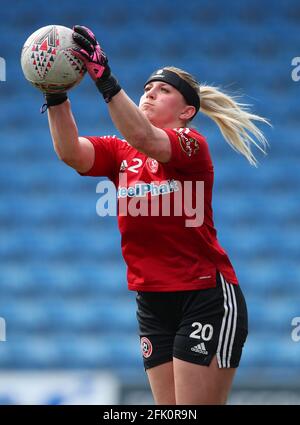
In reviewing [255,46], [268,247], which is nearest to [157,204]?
[268,247]

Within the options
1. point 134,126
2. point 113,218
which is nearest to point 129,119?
point 134,126

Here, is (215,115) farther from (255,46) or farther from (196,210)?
(255,46)

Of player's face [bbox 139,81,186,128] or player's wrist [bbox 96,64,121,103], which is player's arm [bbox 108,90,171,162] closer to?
player's wrist [bbox 96,64,121,103]

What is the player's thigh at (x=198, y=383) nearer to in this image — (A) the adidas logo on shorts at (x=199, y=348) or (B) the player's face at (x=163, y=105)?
(A) the adidas logo on shorts at (x=199, y=348)

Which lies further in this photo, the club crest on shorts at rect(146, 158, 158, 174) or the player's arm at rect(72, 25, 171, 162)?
the club crest on shorts at rect(146, 158, 158, 174)

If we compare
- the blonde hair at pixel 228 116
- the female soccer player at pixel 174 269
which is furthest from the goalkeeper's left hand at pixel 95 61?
the blonde hair at pixel 228 116

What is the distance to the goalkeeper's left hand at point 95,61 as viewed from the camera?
3.09 m

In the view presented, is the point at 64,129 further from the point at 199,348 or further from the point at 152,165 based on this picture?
the point at 199,348

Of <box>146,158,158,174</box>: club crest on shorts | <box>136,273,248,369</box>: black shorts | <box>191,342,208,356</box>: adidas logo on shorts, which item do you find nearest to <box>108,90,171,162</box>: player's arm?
<box>146,158,158,174</box>: club crest on shorts

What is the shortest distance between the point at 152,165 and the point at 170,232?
27 cm

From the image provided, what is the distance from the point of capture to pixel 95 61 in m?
3.09

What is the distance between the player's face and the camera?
11.7 feet

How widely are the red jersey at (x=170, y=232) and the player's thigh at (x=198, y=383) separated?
289 mm

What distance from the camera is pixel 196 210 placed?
11.1 feet
